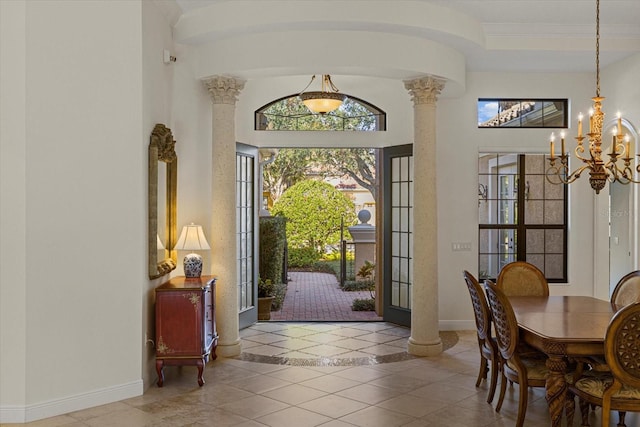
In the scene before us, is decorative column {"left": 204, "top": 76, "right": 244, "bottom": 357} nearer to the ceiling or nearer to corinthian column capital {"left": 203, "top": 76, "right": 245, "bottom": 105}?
corinthian column capital {"left": 203, "top": 76, "right": 245, "bottom": 105}

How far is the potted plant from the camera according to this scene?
838 centimetres

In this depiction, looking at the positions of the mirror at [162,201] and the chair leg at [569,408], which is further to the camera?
the mirror at [162,201]

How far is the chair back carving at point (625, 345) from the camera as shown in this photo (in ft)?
11.5

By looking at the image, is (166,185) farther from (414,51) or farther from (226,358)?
(414,51)

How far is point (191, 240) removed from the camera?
5789 mm

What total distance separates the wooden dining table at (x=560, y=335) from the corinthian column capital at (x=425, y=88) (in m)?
2.59

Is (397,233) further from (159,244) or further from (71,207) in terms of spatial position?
(71,207)

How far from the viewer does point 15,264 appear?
442cm

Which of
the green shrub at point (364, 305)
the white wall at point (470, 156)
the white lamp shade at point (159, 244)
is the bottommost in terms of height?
the green shrub at point (364, 305)

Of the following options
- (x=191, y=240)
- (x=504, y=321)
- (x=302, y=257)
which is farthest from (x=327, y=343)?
(x=302, y=257)

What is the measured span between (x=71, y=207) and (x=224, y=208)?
6.55 feet

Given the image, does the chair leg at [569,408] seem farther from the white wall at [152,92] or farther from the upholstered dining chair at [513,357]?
the white wall at [152,92]

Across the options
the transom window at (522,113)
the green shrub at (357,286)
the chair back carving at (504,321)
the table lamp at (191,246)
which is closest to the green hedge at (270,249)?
the green shrub at (357,286)

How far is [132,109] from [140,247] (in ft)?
3.77
